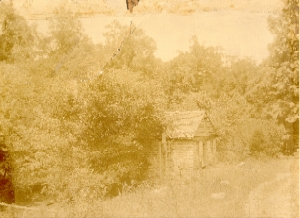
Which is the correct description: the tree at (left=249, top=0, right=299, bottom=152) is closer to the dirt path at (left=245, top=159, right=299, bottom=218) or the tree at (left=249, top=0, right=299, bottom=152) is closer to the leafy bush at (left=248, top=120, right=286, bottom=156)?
the leafy bush at (left=248, top=120, right=286, bottom=156)

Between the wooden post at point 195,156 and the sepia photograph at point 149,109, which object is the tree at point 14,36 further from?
the wooden post at point 195,156

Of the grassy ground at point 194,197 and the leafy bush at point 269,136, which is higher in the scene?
the leafy bush at point 269,136

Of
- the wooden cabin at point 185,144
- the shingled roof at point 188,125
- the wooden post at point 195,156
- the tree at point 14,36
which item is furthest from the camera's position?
the wooden post at point 195,156

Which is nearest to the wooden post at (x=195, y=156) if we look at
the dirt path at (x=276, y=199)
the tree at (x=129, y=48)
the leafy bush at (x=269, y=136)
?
the leafy bush at (x=269, y=136)

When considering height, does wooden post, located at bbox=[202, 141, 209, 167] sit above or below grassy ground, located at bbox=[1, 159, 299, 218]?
above

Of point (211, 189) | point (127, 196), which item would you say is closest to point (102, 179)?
point (127, 196)

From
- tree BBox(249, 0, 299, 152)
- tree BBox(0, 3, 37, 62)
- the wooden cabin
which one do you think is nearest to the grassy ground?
the wooden cabin
